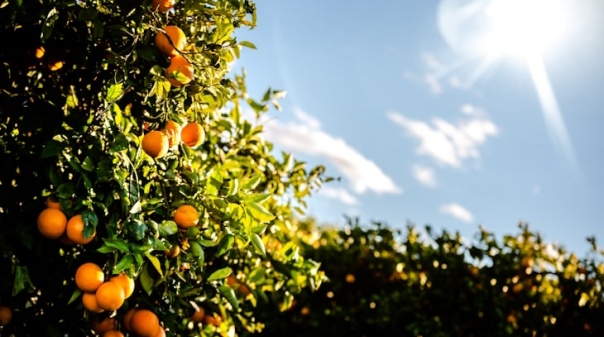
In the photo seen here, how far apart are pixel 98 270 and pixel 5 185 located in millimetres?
463

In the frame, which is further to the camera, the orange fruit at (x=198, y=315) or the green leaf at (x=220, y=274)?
the orange fruit at (x=198, y=315)

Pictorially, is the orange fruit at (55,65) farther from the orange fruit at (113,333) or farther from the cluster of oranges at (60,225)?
the orange fruit at (113,333)

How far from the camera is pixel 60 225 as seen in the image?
1.62m

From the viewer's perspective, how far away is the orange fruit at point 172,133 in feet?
5.63

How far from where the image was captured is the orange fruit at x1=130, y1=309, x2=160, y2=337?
174 centimetres

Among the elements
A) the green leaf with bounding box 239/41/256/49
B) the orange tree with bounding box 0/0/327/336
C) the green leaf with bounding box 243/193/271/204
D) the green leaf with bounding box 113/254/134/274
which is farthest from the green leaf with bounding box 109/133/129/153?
the green leaf with bounding box 239/41/256/49

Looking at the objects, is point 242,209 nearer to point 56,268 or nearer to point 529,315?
point 56,268

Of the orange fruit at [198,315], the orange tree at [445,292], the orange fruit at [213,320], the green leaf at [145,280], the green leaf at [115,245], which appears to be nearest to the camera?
the green leaf at [115,245]

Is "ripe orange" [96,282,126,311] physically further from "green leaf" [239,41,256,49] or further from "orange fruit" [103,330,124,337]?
"green leaf" [239,41,256,49]

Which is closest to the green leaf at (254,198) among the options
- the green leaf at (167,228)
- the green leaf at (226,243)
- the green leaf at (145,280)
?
the green leaf at (226,243)

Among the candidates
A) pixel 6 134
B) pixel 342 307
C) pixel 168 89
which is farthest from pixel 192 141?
pixel 342 307

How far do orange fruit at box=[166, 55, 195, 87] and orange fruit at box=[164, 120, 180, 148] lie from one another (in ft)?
0.52

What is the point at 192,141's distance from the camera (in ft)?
6.26

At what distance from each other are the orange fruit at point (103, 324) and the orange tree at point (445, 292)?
286 centimetres
